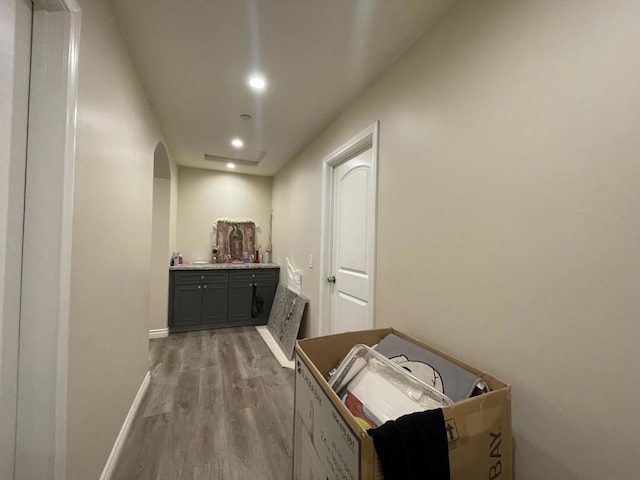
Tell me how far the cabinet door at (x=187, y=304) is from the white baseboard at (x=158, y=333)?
0.45 ft

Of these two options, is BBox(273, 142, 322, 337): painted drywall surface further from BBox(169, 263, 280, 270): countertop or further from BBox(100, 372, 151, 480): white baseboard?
BBox(100, 372, 151, 480): white baseboard

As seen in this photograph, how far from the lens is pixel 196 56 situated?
1683 millimetres

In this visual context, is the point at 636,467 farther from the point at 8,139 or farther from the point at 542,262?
the point at 8,139

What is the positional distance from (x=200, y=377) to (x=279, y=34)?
110 inches

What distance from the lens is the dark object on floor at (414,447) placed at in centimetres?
74

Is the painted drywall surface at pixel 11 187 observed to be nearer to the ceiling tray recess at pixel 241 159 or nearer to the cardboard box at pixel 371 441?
the cardboard box at pixel 371 441

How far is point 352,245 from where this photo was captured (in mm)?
2262

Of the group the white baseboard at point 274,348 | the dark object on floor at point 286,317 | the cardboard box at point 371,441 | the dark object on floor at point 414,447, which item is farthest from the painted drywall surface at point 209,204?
the dark object on floor at point 414,447

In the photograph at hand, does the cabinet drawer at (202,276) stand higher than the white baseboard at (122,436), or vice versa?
the cabinet drawer at (202,276)

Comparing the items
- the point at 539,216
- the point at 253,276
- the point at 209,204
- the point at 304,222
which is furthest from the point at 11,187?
the point at 209,204

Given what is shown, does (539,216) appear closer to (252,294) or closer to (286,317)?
(286,317)

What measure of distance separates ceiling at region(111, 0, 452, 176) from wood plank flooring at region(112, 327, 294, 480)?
97.0 inches

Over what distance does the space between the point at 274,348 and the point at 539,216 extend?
2.97 metres

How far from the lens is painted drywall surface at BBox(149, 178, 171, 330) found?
3342 mm
